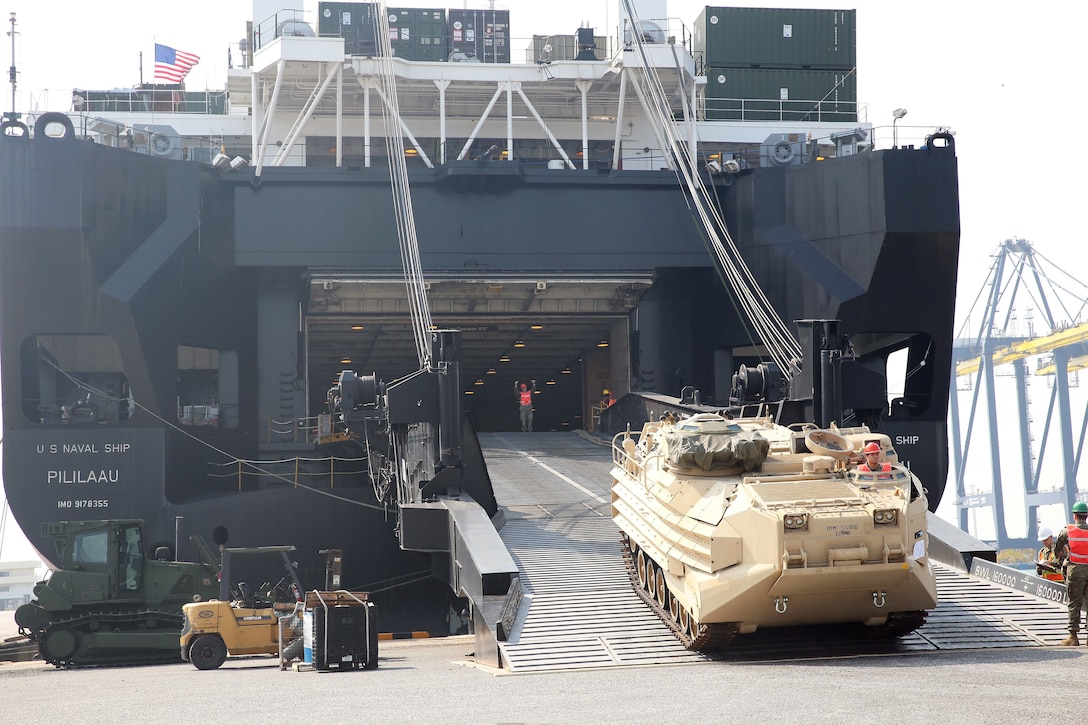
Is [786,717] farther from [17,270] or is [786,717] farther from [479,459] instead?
[17,270]

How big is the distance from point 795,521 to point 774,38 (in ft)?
99.0

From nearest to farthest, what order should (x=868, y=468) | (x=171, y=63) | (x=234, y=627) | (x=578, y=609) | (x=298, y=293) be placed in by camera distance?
(x=868, y=468), (x=578, y=609), (x=234, y=627), (x=298, y=293), (x=171, y=63)

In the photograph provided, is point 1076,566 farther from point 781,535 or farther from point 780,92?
point 780,92

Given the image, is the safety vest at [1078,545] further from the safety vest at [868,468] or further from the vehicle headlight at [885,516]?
the vehicle headlight at [885,516]

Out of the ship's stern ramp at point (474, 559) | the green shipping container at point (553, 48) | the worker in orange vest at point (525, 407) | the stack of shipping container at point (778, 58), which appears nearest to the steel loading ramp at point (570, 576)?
the ship's stern ramp at point (474, 559)

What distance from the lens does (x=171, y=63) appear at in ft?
125

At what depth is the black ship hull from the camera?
2802 cm

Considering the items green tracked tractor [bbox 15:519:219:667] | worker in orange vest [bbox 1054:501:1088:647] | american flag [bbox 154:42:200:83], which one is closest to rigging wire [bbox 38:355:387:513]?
green tracked tractor [bbox 15:519:219:667]

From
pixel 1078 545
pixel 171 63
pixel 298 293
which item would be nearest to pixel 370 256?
pixel 298 293

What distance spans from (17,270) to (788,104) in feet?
78.2

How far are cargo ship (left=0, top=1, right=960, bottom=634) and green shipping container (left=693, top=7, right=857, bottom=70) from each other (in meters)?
1.64

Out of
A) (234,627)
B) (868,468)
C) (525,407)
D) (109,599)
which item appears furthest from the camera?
(525,407)

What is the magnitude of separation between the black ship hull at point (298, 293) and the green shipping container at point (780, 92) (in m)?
8.05

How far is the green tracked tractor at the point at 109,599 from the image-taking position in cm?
2134
